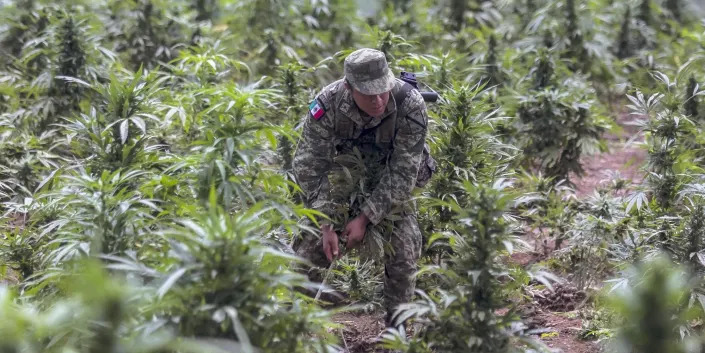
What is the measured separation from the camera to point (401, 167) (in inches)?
157

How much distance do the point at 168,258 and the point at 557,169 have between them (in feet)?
12.9

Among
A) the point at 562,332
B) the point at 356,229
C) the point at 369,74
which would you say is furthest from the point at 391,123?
the point at 562,332

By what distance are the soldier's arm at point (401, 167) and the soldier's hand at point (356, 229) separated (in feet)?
0.13

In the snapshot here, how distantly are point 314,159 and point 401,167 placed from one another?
464mm

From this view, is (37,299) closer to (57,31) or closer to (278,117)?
(278,117)

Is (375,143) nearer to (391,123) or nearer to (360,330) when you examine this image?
(391,123)

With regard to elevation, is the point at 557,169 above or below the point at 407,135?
below

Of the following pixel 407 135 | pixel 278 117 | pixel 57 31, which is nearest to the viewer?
pixel 407 135

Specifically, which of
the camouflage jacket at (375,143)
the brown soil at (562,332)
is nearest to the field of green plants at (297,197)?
the brown soil at (562,332)

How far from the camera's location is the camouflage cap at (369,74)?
12.6 feet

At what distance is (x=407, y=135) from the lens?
4008 millimetres

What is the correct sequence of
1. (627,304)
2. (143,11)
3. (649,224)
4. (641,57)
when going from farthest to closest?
(641,57), (143,11), (649,224), (627,304)

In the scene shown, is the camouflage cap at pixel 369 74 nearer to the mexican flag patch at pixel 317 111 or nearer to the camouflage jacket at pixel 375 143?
the camouflage jacket at pixel 375 143

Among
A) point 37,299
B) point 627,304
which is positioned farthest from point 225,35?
point 627,304
